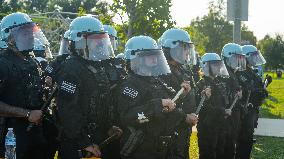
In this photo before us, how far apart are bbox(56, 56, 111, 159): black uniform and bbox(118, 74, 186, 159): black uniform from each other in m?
0.21

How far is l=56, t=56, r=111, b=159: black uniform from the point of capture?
4.19 metres

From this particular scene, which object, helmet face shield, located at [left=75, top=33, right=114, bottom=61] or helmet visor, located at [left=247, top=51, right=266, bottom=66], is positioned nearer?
helmet face shield, located at [left=75, top=33, right=114, bottom=61]

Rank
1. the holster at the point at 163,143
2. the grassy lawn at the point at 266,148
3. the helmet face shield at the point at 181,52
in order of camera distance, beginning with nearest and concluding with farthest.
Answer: the holster at the point at 163,143
the helmet face shield at the point at 181,52
the grassy lawn at the point at 266,148

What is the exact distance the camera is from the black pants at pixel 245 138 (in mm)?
8211

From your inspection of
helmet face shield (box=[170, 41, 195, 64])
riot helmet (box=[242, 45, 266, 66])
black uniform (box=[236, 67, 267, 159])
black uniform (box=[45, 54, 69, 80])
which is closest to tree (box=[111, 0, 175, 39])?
riot helmet (box=[242, 45, 266, 66])

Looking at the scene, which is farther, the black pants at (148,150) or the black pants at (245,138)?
the black pants at (245,138)

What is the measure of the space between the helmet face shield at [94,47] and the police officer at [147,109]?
0.33 metres

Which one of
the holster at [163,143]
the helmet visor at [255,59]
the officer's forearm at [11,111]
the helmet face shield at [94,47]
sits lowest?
the holster at [163,143]

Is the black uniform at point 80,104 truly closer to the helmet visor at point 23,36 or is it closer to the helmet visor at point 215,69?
the helmet visor at point 23,36

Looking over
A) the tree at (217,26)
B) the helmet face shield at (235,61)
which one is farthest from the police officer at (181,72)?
the tree at (217,26)

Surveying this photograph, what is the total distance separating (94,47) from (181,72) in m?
1.30

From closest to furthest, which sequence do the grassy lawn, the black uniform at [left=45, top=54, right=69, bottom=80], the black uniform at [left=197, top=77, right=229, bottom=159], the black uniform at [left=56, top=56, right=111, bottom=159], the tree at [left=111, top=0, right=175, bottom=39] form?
the black uniform at [left=56, top=56, right=111, bottom=159]
the black uniform at [left=45, top=54, right=69, bottom=80]
the black uniform at [left=197, top=77, right=229, bottom=159]
the grassy lawn
the tree at [left=111, top=0, right=175, bottom=39]

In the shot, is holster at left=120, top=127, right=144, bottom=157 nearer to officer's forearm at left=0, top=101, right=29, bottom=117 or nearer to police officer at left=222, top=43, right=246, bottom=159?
officer's forearm at left=0, top=101, right=29, bottom=117

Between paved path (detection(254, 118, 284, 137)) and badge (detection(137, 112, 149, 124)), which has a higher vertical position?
badge (detection(137, 112, 149, 124))
